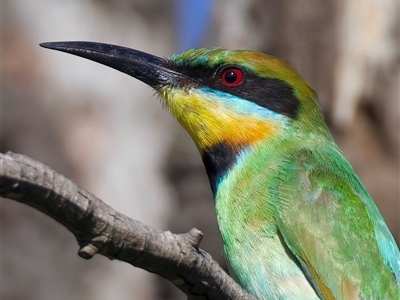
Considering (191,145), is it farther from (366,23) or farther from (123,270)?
(366,23)

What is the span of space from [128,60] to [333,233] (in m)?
1.27

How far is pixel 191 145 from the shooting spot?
26.2 ft

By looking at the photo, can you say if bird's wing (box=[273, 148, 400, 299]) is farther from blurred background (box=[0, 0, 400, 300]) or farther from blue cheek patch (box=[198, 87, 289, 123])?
blurred background (box=[0, 0, 400, 300])

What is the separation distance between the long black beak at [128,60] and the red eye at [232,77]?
0.23 metres

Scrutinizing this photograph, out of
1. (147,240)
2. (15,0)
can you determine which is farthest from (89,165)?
(147,240)

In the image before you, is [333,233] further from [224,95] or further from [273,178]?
[224,95]

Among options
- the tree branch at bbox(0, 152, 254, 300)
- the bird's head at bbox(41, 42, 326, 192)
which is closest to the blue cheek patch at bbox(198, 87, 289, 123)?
the bird's head at bbox(41, 42, 326, 192)

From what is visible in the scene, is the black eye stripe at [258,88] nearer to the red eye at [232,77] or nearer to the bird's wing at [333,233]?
the red eye at [232,77]

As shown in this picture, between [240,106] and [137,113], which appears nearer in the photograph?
[240,106]

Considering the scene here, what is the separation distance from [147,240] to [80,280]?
→ 5116mm

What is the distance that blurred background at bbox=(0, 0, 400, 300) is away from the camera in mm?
6730

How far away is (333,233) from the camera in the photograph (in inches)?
132

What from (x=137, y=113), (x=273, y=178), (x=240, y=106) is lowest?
(x=137, y=113)

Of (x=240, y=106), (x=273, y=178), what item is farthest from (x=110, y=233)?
(x=240, y=106)
